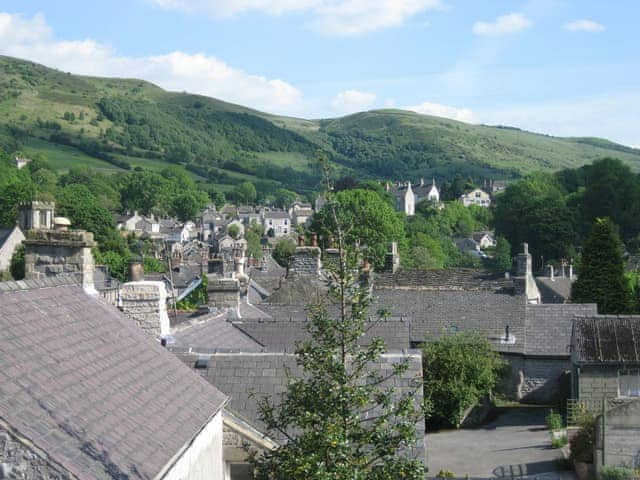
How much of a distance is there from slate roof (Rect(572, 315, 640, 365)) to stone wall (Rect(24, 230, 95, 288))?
20526 mm

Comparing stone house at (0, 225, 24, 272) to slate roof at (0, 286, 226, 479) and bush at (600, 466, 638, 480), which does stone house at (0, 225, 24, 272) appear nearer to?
bush at (600, 466, 638, 480)

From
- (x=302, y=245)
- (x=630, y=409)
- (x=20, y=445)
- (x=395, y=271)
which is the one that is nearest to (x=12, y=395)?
(x=20, y=445)

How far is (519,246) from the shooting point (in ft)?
369

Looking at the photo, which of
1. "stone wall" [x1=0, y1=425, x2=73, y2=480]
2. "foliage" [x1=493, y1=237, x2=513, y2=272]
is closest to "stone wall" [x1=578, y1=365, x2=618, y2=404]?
"stone wall" [x1=0, y1=425, x2=73, y2=480]

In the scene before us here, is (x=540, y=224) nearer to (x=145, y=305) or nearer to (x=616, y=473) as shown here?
(x=616, y=473)

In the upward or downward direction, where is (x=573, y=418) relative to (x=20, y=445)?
downward

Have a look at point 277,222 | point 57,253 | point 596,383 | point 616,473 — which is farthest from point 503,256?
point 57,253

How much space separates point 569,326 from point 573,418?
7570mm

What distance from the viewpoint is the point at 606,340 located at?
2872 centimetres

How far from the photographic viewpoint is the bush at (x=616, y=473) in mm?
21047

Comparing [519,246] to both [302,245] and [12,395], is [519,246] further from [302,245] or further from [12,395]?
[12,395]

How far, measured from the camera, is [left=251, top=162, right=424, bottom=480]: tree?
816cm

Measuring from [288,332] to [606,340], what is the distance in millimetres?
13281

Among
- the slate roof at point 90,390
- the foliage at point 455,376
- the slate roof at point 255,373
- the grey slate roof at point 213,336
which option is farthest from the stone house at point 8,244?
the slate roof at point 90,390
